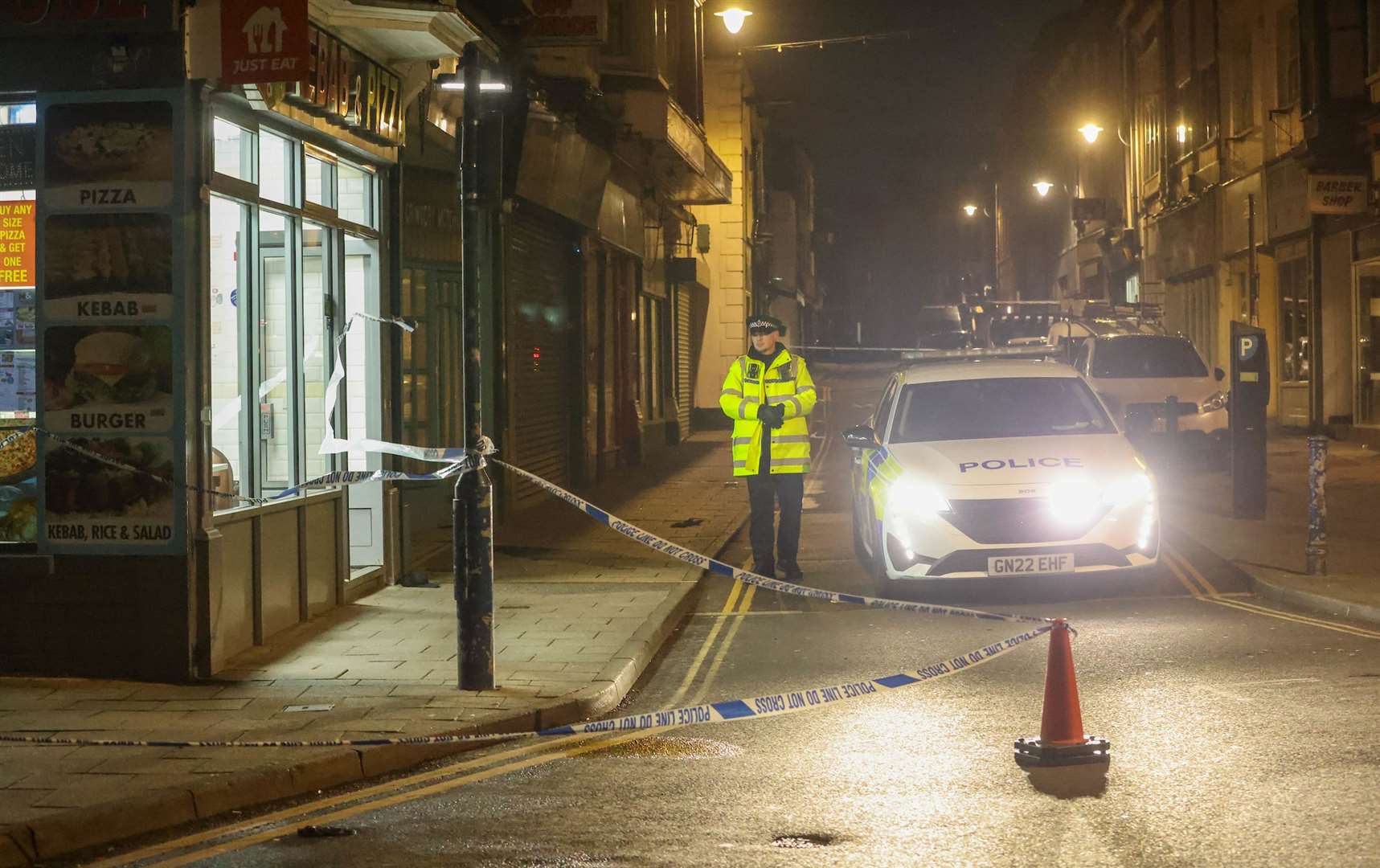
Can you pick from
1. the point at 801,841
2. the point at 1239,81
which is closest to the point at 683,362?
the point at 1239,81

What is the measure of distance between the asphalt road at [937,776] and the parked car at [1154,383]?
36.7 ft

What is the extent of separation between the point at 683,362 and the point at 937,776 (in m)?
26.9

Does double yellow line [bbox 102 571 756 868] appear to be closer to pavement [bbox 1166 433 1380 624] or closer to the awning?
the awning

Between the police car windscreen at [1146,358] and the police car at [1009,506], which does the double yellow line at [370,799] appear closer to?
the police car at [1009,506]

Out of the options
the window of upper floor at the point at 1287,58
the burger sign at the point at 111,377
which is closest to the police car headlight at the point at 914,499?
the burger sign at the point at 111,377

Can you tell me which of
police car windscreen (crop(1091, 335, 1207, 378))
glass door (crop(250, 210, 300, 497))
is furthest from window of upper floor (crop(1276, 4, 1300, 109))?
glass door (crop(250, 210, 300, 497))

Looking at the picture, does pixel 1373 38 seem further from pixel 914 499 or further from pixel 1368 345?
pixel 914 499

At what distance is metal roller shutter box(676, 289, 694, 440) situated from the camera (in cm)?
3173

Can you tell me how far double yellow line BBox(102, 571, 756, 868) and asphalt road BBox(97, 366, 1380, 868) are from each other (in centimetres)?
2

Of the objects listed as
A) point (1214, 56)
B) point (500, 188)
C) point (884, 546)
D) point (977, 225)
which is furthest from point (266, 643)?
point (977, 225)

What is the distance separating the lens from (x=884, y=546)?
11.1 meters

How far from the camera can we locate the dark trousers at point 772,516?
40.0 ft

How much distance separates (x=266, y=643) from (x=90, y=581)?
4.23 ft

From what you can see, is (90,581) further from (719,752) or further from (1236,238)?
(1236,238)
